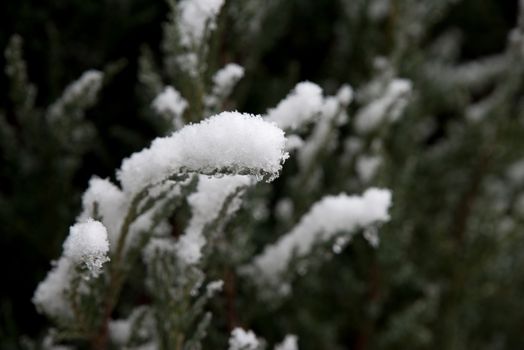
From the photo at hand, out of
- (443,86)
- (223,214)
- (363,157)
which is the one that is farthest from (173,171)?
(443,86)

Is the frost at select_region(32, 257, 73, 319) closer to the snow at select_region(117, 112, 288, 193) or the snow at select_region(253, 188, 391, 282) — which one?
the snow at select_region(117, 112, 288, 193)

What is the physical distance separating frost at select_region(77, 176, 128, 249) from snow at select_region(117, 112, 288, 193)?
0.21m

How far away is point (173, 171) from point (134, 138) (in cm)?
93

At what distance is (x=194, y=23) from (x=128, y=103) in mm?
923

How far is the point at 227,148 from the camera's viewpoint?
2.61 feet

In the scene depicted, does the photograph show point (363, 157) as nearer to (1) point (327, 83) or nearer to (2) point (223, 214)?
(1) point (327, 83)

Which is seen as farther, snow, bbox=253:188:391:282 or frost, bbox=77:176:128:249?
snow, bbox=253:188:391:282

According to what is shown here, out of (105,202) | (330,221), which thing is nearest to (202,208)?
(105,202)

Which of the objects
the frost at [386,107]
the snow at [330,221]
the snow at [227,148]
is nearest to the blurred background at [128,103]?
the frost at [386,107]

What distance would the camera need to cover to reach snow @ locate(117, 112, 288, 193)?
779mm

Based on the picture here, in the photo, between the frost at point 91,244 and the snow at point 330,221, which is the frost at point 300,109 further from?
the frost at point 91,244

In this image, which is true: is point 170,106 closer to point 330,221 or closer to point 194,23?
point 194,23

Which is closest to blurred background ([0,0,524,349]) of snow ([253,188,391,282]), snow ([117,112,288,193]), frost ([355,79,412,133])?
frost ([355,79,412,133])

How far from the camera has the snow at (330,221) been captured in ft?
4.08
